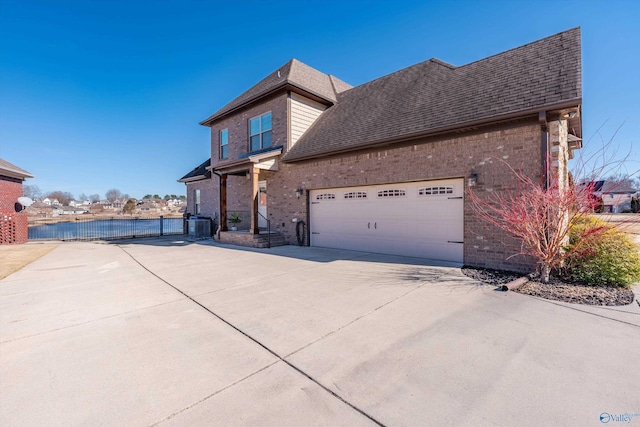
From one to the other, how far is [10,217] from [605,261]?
2106 cm

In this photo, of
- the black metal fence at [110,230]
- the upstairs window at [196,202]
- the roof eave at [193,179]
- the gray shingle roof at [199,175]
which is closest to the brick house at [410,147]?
the gray shingle roof at [199,175]

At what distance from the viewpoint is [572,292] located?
4840mm

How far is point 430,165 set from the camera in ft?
25.6

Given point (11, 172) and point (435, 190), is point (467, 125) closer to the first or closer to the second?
point (435, 190)

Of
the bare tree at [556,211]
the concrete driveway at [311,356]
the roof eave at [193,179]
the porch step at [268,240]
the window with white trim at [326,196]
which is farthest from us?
the roof eave at [193,179]

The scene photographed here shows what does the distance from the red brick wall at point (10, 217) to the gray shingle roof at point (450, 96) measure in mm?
12979

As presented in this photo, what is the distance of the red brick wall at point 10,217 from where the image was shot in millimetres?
12227

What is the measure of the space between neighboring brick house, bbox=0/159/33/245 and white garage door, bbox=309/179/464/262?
1381 cm

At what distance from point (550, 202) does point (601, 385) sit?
405cm

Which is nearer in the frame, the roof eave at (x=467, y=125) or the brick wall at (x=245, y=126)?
the roof eave at (x=467, y=125)

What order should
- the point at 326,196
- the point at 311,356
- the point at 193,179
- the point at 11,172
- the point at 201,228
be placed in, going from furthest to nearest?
1. the point at 193,179
2. the point at 201,228
3. the point at 11,172
4. the point at 326,196
5. the point at 311,356

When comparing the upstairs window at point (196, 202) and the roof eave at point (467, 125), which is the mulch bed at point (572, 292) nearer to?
the roof eave at point (467, 125)

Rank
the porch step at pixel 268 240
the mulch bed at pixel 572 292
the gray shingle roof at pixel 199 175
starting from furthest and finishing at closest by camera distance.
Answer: the gray shingle roof at pixel 199 175
the porch step at pixel 268 240
the mulch bed at pixel 572 292

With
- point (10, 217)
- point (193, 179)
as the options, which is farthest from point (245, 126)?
point (10, 217)
